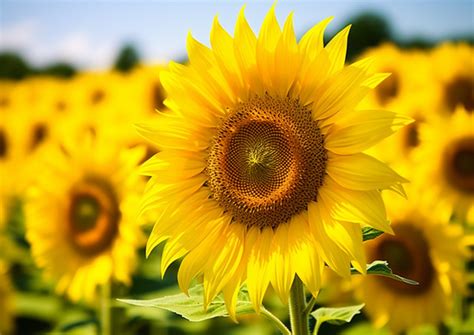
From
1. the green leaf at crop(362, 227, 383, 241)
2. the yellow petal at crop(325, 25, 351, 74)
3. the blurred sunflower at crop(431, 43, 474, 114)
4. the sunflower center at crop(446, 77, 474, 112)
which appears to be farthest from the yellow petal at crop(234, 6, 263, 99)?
the sunflower center at crop(446, 77, 474, 112)

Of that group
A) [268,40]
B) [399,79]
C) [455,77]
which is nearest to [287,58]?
[268,40]

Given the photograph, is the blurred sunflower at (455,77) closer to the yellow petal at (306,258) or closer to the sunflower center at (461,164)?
the sunflower center at (461,164)

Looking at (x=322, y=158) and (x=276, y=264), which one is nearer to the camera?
(x=276, y=264)

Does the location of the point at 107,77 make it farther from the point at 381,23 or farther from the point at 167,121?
the point at 381,23

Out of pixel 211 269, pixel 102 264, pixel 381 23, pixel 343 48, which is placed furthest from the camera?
pixel 381 23

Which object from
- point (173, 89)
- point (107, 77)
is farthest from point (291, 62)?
point (107, 77)

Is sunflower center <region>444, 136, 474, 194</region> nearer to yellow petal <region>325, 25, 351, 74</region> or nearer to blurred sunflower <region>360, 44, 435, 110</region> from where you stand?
blurred sunflower <region>360, 44, 435, 110</region>

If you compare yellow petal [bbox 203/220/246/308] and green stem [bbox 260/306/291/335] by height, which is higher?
yellow petal [bbox 203/220/246/308]
